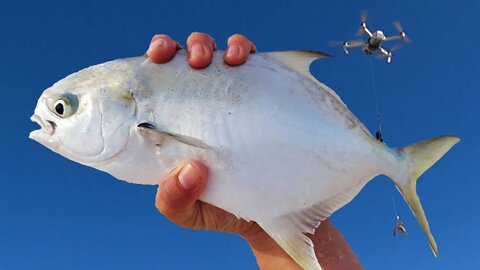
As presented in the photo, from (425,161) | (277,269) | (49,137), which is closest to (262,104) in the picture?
(425,161)

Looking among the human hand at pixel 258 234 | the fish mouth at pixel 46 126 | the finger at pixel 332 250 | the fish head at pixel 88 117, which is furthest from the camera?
the finger at pixel 332 250

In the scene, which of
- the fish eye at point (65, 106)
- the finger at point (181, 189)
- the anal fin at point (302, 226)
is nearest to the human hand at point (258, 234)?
the finger at point (181, 189)

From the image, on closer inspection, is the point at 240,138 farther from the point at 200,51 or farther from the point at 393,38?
the point at 393,38

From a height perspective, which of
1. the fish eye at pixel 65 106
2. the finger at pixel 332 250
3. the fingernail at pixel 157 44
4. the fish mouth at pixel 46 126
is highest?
the fingernail at pixel 157 44

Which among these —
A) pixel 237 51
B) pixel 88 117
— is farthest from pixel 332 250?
pixel 88 117

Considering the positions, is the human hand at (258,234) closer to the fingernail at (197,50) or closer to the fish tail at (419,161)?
the fingernail at (197,50)

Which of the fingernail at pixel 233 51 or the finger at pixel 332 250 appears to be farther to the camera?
the finger at pixel 332 250
